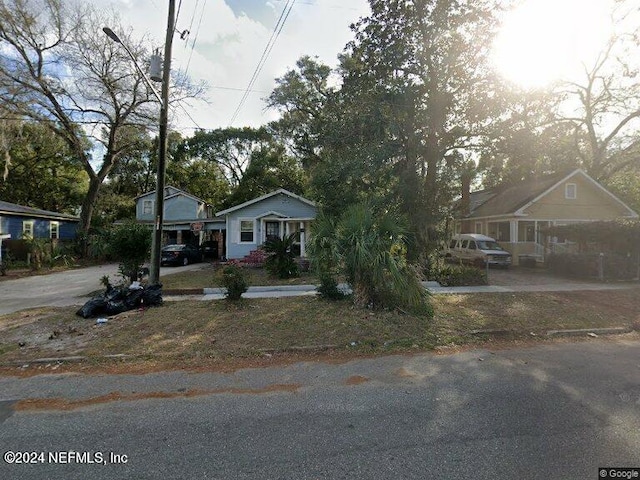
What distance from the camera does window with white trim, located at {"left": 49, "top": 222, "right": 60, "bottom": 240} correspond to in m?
25.4

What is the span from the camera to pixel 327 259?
7.87 meters

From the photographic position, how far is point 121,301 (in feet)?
26.5

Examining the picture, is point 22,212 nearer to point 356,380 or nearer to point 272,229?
point 272,229

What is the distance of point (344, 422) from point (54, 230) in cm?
3021

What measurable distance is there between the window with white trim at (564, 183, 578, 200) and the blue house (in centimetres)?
3127

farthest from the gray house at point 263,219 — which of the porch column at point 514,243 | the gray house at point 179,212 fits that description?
the porch column at point 514,243

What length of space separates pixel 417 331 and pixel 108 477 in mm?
5075

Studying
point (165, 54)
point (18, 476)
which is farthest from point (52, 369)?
point (165, 54)

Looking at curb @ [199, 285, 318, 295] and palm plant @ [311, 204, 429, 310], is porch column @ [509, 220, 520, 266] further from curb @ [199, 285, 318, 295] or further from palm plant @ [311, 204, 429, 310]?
palm plant @ [311, 204, 429, 310]

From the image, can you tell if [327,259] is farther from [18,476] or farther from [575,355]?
[18,476]

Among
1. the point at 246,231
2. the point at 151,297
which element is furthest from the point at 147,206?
the point at 151,297

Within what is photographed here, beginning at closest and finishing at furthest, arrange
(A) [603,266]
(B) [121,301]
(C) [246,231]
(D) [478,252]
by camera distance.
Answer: (B) [121,301]
(A) [603,266]
(D) [478,252]
(C) [246,231]

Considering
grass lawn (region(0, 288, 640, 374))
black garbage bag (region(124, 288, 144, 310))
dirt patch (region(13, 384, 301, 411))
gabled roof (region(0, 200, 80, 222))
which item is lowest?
dirt patch (region(13, 384, 301, 411))

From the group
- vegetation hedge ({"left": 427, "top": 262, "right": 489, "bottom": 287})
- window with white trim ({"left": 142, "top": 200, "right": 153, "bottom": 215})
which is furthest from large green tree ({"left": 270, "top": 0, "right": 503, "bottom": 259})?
window with white trim ({"left": 142, "top": 200, "right": 153, "bottom": 215})
